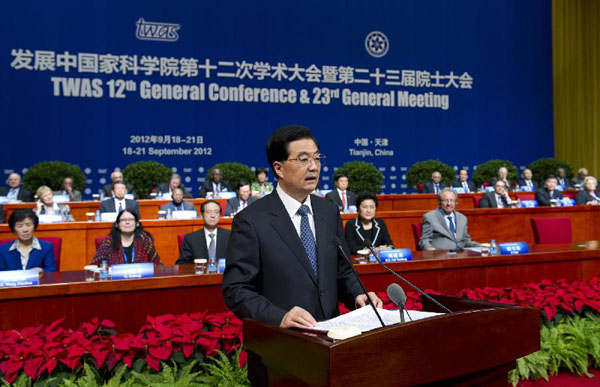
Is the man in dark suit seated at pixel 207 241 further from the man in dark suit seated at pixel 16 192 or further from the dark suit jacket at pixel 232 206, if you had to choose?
the man in dark suit seated at pixel 16 192

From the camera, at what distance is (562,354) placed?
105 inches

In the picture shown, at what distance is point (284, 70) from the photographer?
11.5 m

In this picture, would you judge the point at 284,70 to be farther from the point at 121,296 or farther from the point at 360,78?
the point at 121,296

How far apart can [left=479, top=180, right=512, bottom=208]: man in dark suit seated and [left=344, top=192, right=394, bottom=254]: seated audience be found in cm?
334

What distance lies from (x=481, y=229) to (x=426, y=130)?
6.43 meters

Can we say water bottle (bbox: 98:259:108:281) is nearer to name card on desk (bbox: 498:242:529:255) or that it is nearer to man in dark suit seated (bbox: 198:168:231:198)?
name card on desk (bbox: 498:242:529:255)

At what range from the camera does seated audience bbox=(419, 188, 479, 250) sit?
180 inches

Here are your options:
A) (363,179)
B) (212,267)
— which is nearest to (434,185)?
(363,179)

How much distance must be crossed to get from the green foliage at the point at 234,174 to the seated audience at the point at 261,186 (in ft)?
0.58

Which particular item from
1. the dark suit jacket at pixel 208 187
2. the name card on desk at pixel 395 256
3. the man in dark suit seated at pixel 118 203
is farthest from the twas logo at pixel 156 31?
the name card on desk at pixel 395 256

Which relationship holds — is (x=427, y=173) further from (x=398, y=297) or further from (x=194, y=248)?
(x=398, y=297)

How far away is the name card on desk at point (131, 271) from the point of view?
3.02 meters

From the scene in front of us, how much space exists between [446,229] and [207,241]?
6.46ft

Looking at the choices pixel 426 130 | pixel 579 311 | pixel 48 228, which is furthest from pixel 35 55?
pixel 579 311
